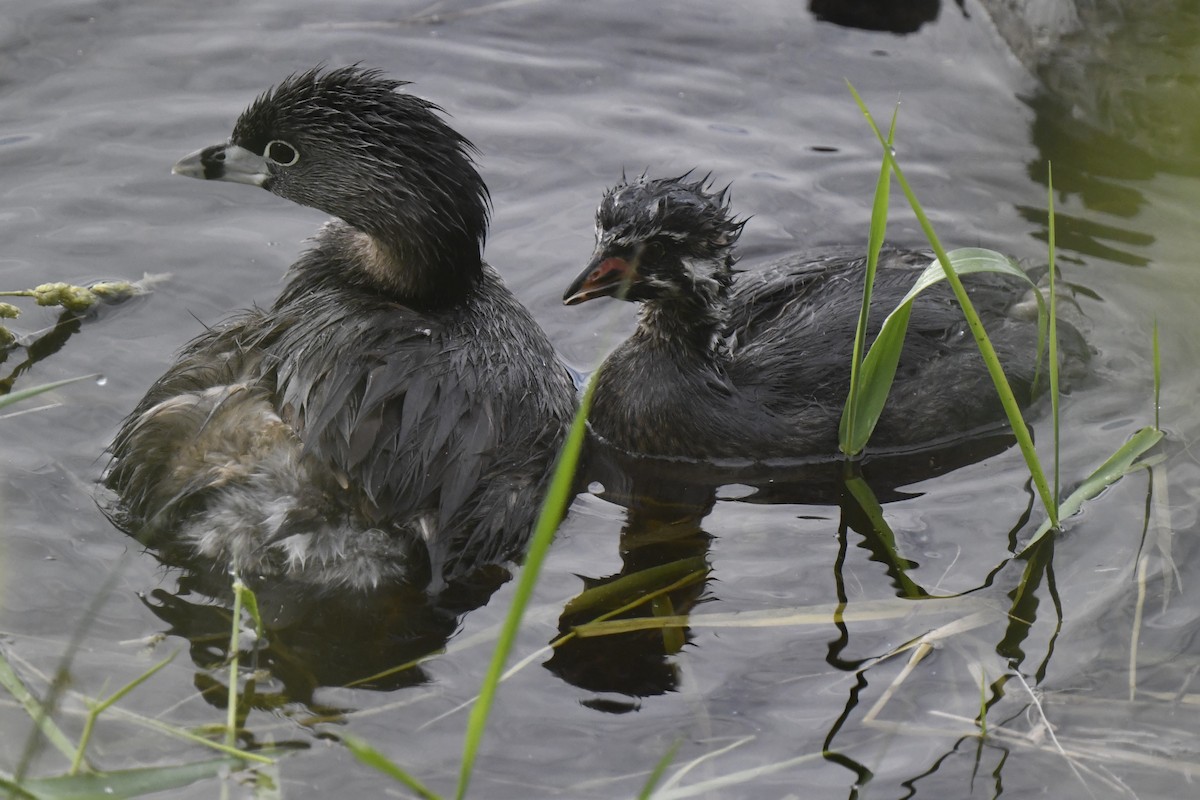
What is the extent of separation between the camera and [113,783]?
10.5 feet

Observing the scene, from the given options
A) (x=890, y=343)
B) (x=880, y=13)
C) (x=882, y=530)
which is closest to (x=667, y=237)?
(x=890, y=343)

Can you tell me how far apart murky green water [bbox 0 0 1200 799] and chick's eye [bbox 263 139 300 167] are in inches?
29.0

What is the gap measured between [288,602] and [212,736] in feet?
2.08

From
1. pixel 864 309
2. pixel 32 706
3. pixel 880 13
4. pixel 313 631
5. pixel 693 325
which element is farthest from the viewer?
pixel 880 13

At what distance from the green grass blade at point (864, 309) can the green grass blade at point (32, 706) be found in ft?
8.39

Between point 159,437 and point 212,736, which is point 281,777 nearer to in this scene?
point 212,736

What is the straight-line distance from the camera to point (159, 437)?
4680 mm

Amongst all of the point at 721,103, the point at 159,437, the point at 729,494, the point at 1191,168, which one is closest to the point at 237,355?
the point at 159,437

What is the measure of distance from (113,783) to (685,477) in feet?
8.79

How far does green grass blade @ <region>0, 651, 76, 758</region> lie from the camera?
358 centimetres

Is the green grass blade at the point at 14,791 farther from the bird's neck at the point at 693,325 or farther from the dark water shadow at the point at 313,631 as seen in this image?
the bird's neck at the point at 693,325

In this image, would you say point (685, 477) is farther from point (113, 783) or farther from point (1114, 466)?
point (113, 783)

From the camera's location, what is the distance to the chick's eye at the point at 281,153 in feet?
17.1

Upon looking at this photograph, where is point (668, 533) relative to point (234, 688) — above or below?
below
